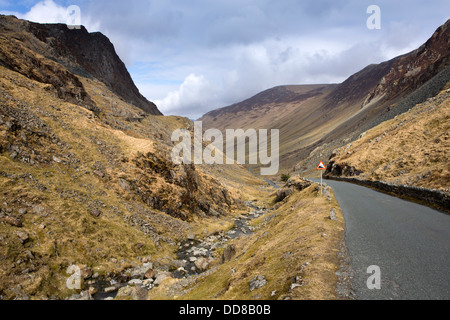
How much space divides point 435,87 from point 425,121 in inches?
2753

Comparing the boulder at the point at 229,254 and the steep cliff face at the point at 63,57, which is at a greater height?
the steep cliff face at the point at 63,57

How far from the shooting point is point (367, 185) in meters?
41.0

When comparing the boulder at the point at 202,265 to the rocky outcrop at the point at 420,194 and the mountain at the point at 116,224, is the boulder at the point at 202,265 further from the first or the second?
the rocky outcrop at the point at 420,194

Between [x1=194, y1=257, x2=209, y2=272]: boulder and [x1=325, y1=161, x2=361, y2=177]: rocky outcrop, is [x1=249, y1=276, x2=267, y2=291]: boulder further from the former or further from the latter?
[x1=325, y1=161, x2=361, y2=177]: rocky outcrop

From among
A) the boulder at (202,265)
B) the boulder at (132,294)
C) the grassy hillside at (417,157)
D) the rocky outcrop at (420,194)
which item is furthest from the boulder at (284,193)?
the boulder at (132,294)

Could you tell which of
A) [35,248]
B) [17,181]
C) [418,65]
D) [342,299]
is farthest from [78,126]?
[418,65]

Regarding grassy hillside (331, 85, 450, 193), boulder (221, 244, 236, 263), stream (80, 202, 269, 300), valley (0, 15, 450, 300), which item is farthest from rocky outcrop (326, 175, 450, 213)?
stream (80, 202, 269, 300)

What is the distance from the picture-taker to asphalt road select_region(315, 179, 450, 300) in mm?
9988

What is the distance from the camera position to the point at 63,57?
108000mm

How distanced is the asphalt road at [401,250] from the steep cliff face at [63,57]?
65.1 meters

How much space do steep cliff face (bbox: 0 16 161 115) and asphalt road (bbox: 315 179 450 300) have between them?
65.1 metres

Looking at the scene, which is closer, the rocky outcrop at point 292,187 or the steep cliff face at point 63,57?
the steep cliff face at point 63,57

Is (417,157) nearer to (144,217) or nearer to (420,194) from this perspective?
(420,194)

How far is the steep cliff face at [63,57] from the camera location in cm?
5503
